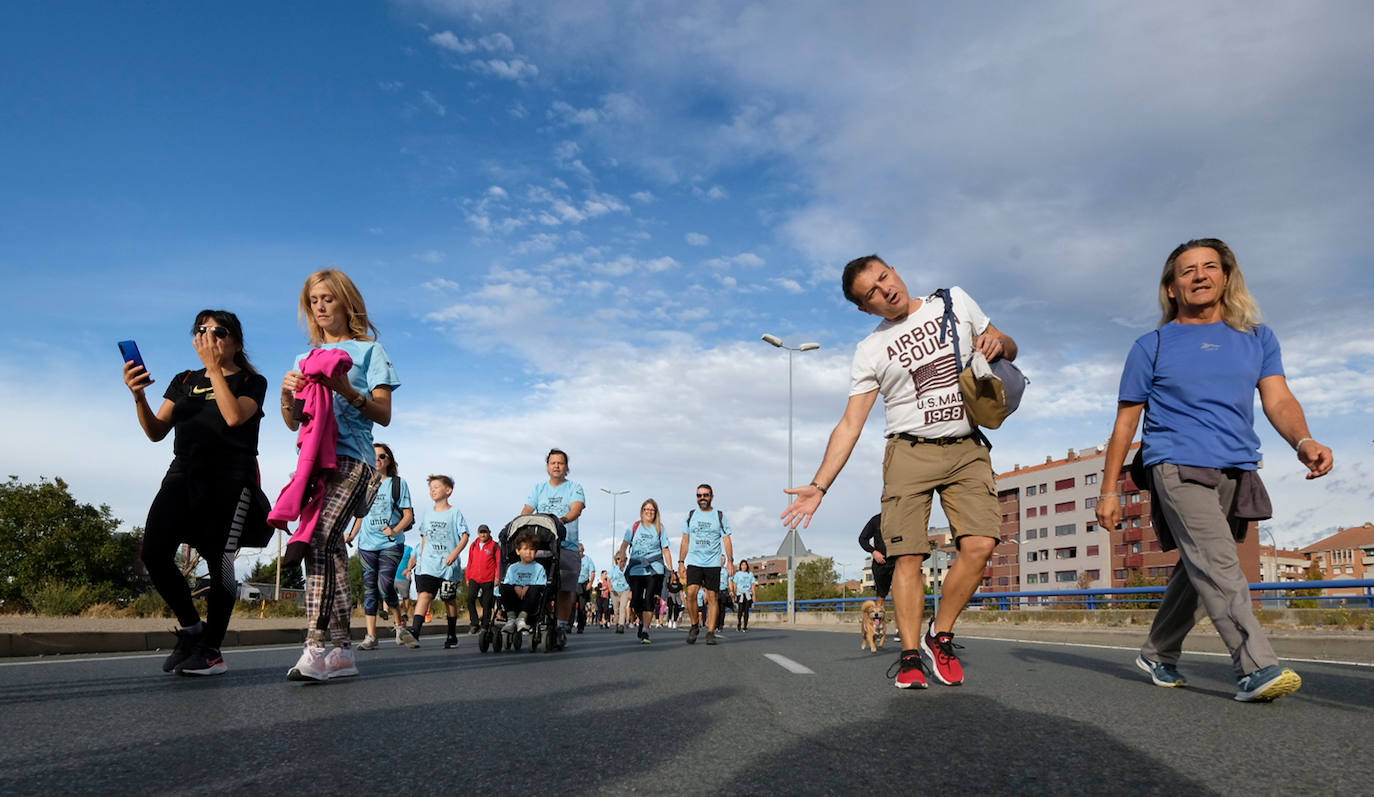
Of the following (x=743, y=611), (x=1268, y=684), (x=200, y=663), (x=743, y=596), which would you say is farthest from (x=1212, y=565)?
(x=743, y=611)

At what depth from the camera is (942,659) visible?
4852 mm

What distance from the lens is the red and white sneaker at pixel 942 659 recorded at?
15.7 feet

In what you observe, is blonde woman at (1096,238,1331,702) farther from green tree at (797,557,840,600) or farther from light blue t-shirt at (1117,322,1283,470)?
green tree at (797,557,840,600)

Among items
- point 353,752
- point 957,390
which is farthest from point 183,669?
point 957,390

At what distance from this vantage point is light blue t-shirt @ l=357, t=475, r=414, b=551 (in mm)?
10633

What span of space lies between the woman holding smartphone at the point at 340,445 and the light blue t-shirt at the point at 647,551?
8980mm

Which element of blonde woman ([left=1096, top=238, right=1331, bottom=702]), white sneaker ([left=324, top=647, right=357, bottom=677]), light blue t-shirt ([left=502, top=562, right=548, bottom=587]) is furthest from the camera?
light blue t-shirt ([left=502, top=562, right=548, bottom=587])

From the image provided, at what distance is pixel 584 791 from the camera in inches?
92.4

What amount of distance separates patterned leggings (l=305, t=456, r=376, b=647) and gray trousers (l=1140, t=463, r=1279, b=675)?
4088mm

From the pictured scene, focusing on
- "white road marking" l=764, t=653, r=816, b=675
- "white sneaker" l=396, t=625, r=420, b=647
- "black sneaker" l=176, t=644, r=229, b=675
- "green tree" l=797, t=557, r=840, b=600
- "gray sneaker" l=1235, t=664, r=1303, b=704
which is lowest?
"green tree" l=797, t=557, r=840, b=600

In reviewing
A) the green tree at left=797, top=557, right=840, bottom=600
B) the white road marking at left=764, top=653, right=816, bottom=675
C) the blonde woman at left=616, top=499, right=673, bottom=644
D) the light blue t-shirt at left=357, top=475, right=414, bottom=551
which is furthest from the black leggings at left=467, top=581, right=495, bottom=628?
the green tree at left=797, top=557, right=840, bottom=600

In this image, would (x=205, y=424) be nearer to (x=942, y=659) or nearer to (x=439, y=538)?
(x=942, y=659)

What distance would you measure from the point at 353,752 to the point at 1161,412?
388 centimetres

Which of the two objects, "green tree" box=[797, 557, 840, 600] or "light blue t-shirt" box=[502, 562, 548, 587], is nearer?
"light blue t-shirt" box=[502, 562, 548, 587]
